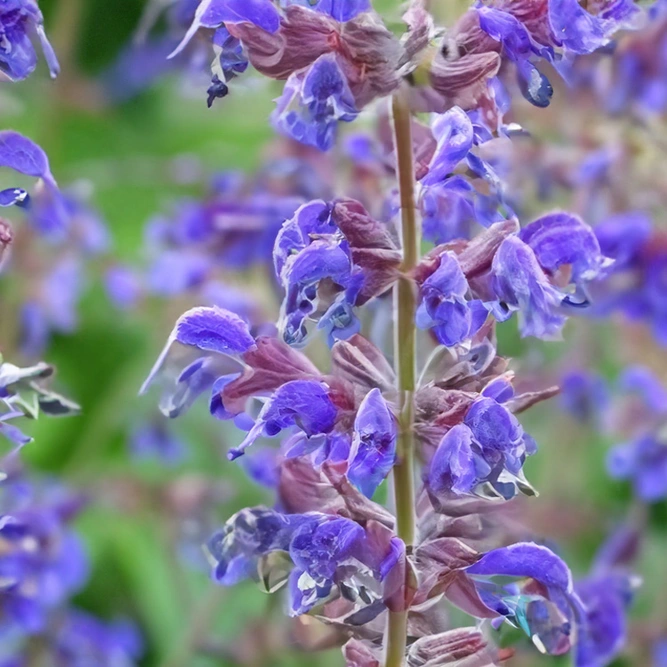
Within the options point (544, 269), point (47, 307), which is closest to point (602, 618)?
point (544, 269)

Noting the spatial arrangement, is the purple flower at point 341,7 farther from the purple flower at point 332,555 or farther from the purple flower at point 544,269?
the purple flower at point 332,555

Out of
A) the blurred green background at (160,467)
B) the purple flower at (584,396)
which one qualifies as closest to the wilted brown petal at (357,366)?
the blurred green background at (160,467)

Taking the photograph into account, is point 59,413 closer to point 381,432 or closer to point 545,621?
point 381,432

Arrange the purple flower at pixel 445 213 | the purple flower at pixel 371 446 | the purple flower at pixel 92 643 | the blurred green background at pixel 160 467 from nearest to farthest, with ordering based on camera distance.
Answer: the purple flower at pixel 371 446 → the purple flower at pixel 445 213 → the purple flower at pixel 92 643 → the blurred green background at pixel 160 467

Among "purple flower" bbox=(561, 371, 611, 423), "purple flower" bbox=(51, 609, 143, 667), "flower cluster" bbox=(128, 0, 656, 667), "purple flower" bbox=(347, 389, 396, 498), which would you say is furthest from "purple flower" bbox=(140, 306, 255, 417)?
"purple flower" bbox=(561, 371, 611, 423)

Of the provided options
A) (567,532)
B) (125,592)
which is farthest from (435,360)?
(125,592)

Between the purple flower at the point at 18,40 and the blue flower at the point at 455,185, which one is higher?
the purple flower at the point at 18,40

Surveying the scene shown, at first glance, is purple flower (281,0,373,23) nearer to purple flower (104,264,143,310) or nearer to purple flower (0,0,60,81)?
purple flower (0,0,60,81)
